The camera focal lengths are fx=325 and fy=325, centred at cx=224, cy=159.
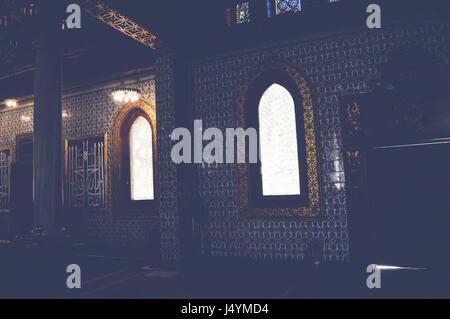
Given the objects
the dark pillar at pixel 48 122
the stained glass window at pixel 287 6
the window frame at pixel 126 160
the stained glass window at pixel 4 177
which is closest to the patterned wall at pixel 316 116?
the stained glass window at pixel 287 6

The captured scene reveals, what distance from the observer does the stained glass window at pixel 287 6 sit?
201 inches

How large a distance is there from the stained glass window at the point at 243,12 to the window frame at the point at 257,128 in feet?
3.39

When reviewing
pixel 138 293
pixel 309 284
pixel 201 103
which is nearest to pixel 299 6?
pixel 201 103

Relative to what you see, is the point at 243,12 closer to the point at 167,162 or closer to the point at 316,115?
the point at 316,115

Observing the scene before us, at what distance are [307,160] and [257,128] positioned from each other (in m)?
0.98

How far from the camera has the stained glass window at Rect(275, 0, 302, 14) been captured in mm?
5093

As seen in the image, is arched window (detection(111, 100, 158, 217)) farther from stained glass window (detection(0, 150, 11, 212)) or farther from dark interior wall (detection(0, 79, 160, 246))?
stained glass window (detection(0, 150, 11, 212))

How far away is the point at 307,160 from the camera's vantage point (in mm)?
4922

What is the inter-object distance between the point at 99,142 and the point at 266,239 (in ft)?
13.6

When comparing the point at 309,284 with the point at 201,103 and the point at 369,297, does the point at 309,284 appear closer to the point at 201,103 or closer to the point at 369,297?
the point at 369,297

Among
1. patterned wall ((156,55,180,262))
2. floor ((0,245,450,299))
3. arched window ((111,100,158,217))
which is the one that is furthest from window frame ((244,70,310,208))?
arched window ((111,100,158,217))

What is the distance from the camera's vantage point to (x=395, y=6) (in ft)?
14.7

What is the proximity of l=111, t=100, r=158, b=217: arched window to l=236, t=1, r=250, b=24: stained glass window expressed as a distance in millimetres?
2430

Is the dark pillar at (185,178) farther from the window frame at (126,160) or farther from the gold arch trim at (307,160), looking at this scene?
the window frame at (126,160)
